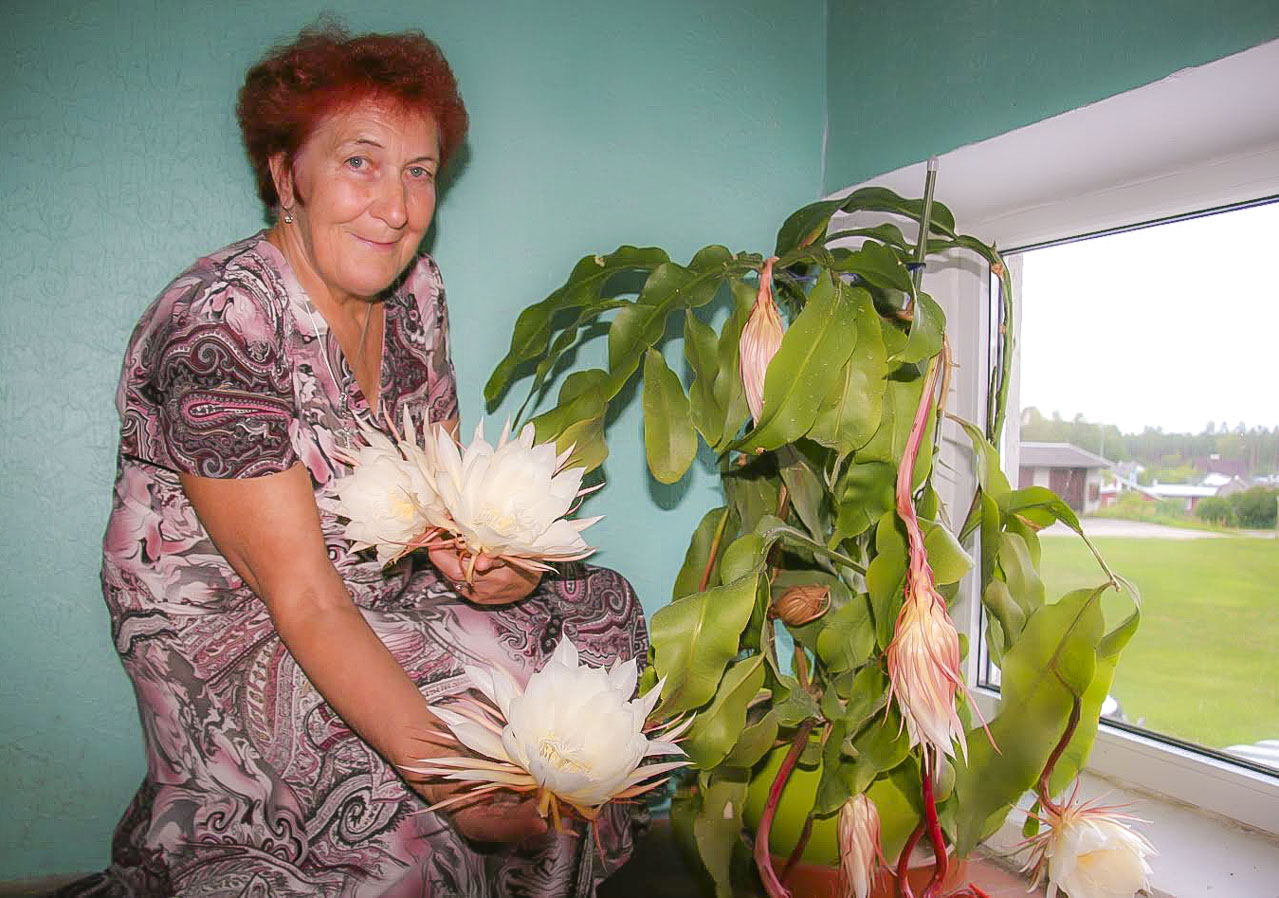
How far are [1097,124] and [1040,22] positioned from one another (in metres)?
0.15

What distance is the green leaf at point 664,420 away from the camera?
3.38ft

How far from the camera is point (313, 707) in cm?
101

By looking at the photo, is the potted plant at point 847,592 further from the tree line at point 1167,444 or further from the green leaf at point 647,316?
the tree line at point 1167,444

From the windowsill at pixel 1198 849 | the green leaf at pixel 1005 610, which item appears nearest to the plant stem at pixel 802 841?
the green leaf at pixel 1005 610

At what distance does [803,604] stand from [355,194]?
75 centimetres

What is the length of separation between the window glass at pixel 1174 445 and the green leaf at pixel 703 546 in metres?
0.62

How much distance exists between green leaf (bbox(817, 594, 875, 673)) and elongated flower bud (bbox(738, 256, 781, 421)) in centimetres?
24

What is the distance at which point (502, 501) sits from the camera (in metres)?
0.74

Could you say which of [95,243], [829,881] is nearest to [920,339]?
[829,881]

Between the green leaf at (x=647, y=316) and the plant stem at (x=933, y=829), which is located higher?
the green leaf at (x=647, y=316)

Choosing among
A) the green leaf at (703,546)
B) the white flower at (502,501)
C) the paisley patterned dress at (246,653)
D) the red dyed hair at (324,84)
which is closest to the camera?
the white flower at (502,501)

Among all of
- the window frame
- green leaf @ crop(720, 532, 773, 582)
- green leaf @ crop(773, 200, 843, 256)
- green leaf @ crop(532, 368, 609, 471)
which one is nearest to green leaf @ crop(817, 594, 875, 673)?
green leaf @ crop(720, 532, 773, 582)

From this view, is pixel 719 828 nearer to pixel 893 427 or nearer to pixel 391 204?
pixel 893 427

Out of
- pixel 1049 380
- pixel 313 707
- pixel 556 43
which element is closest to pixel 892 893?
pixel 313 707
